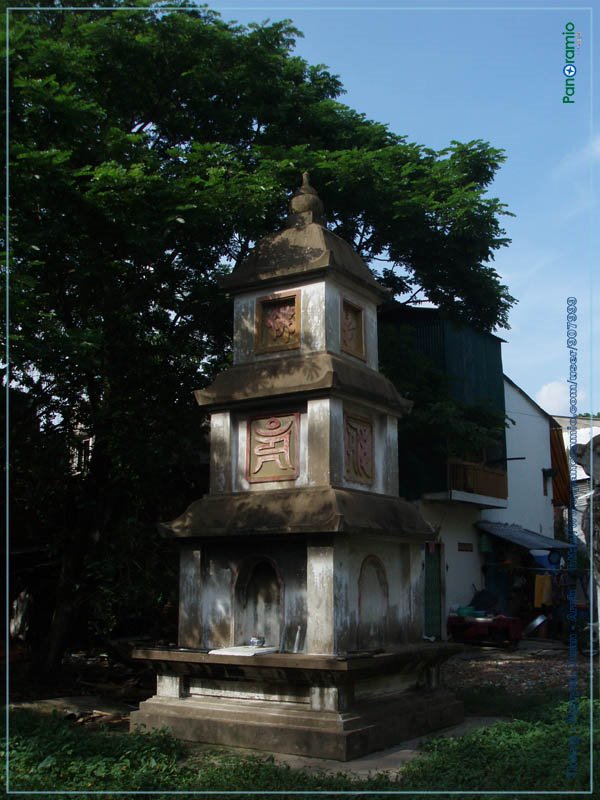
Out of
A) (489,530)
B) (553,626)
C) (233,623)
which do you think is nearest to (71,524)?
(233,623)

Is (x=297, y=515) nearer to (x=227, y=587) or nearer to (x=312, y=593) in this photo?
(x=312, y=593)

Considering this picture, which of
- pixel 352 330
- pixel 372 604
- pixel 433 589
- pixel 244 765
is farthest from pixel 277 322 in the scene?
pixel 433 589

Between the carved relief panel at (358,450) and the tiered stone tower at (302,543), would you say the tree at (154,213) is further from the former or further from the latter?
the carved relief panel at (358,450)

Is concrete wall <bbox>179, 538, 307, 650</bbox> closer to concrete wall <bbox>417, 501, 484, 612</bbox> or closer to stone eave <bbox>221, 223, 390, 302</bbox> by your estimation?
stone eave <bbox>221, 223, 390, 302</bbox>

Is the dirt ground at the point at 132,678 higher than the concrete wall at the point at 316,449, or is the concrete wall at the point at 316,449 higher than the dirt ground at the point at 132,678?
the concrete wall at the point at 316,449

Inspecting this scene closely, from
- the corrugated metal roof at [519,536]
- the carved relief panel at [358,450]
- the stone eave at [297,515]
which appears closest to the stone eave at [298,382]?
the carved relief panel at [358,450]

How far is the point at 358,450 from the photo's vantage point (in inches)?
408

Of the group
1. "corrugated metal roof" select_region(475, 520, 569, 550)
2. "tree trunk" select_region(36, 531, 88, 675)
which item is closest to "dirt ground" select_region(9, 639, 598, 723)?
"tree trunk" select_region(36, 531, 88, 675)

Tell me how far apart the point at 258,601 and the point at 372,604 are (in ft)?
4.60

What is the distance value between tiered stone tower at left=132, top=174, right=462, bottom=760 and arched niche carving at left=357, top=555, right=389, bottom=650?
2cm

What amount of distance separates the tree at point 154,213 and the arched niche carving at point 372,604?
4560 mm

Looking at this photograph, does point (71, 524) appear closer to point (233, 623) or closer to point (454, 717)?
point (233, 623)

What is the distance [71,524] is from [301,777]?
357 inches

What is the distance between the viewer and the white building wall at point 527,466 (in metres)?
23.9
